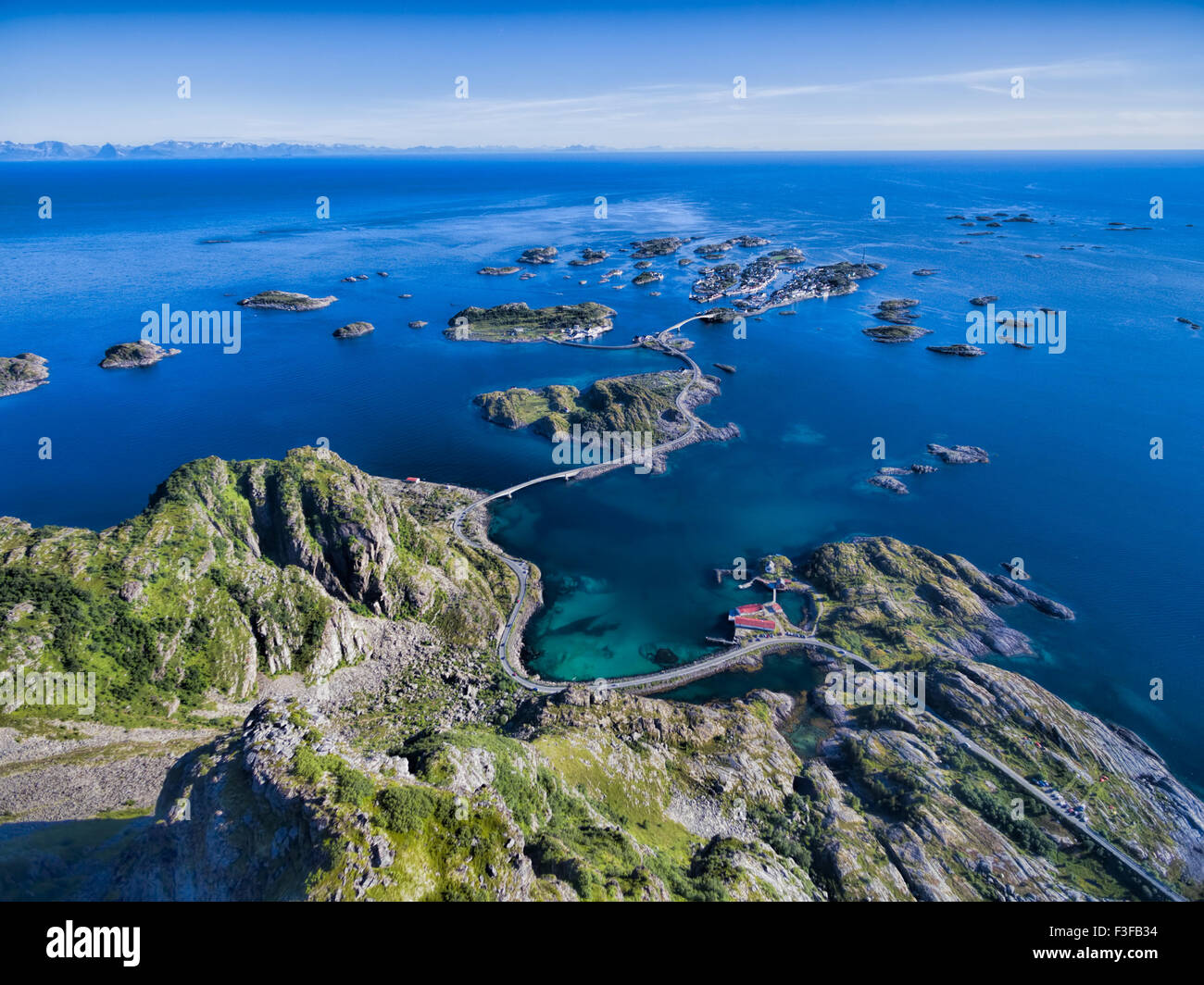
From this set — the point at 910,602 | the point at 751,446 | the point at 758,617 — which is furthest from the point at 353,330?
the point at 910,602

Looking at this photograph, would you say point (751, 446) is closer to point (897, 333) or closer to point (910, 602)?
point (910, 602)

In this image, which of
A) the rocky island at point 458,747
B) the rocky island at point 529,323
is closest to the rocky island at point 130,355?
the rocky island at point 529,323

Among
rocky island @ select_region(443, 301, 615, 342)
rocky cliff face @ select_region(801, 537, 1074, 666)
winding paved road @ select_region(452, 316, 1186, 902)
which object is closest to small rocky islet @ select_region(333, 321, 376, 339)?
rocky island @ select_region(443, 301, 615, 342)

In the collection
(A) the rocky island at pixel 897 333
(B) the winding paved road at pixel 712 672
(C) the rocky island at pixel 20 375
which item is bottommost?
(B) the winding paved road at pixel 712 672

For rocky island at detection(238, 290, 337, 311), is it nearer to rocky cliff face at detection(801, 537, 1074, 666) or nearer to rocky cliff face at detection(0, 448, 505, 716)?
rocky cliff face at detection(0, 448, 505, 716)

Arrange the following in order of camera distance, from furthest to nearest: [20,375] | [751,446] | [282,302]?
1. [282,302]
2. [20,375]
3. [751,446]

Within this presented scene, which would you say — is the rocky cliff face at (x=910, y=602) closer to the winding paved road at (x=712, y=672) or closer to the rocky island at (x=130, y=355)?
the winding paved road at (x=712, y=672)

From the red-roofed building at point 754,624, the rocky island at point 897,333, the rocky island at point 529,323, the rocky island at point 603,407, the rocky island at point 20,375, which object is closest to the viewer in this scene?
the red-roofed building at point 754,624

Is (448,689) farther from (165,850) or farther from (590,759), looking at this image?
(165,850)
